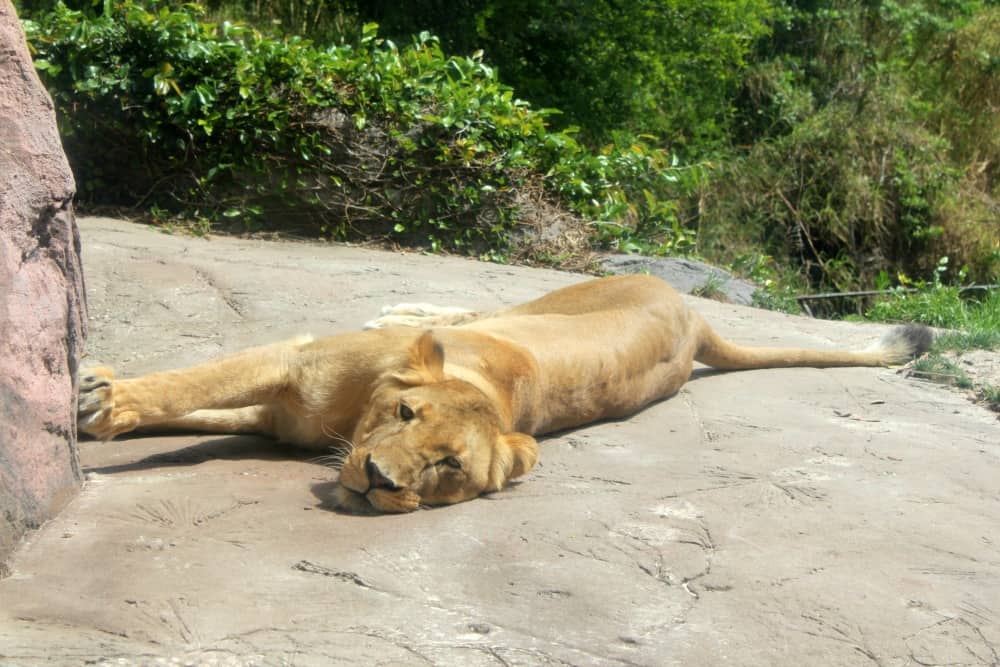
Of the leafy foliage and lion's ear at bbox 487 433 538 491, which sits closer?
lion's ear at bbox 487 433 538 491

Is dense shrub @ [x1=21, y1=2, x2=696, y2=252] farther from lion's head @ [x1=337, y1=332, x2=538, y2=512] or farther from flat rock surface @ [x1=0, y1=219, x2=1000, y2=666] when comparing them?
lion's head @ [x1=337, y1=332, x2=538, y2=512]

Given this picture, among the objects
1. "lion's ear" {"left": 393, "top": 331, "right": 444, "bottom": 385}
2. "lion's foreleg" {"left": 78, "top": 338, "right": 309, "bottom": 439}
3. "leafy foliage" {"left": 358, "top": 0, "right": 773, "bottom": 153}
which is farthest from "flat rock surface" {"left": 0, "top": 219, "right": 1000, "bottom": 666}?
"leafy foliage" {"left": 358, "top": 0, "right": 773, "bottom": 153}

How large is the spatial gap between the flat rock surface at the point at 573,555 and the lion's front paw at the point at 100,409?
0.14 m

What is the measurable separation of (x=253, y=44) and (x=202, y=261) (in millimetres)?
2414

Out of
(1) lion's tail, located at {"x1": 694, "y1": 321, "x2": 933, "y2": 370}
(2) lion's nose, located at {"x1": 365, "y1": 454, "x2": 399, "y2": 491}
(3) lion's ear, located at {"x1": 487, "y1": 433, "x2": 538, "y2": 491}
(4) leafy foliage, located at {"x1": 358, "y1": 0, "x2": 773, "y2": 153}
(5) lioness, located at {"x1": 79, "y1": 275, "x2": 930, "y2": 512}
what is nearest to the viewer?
(2) lion's nose, located at {"x1": 365, "y1": 454, "x2": 399, "y2": 491}

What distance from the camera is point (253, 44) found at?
329 inches

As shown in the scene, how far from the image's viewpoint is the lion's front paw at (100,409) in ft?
12.0

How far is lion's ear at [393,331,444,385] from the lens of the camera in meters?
3.87

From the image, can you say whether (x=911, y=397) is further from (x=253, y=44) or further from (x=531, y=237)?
(x=253, y=44)

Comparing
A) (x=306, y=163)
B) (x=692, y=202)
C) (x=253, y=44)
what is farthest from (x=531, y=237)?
(x=692, y=202)

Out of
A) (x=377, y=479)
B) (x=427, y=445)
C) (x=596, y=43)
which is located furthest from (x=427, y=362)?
(x=596, y=43)

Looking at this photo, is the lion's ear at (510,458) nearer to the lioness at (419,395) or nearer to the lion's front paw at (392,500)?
the lioness at (419,395)

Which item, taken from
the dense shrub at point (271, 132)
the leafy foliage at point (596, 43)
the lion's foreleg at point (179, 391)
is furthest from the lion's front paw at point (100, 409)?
the leafy foliage at point (596, 43)

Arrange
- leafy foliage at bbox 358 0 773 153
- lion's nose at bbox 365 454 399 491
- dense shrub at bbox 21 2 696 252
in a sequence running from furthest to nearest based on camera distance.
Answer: leafy foliage at bbox 358 0 773 153 → dense shrub at bbox 21 2 696 252 → lion's nose at bbox 365 454 399 491
